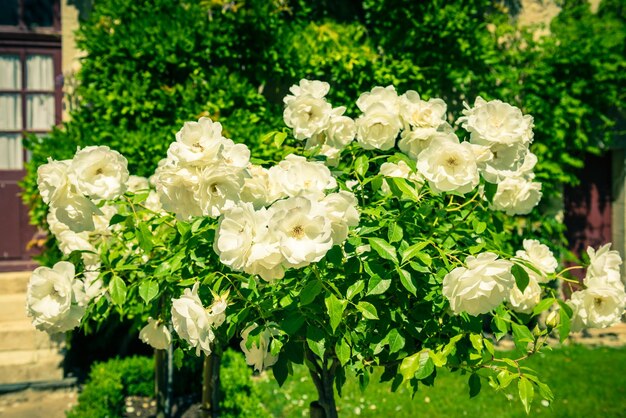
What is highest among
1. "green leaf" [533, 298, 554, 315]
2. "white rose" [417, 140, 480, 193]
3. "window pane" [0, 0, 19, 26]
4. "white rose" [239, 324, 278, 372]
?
"window pane" [0, 0, 19, 26]

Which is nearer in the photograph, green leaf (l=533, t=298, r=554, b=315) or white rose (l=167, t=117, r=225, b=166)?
white rose (l=167, t=117, r=225, b=166)

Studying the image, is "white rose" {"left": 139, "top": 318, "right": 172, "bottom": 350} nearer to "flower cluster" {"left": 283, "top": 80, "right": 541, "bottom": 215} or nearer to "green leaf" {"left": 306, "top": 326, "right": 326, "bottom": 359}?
"green leaf" {"left": 306, "top": 326, "right": 326, "bottom": 359}

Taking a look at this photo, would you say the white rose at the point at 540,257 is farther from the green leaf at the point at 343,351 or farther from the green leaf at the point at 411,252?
the green leaf at the point at 343,351

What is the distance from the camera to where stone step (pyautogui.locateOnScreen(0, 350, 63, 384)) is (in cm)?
623

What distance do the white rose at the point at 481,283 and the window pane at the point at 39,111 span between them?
24.6 feet

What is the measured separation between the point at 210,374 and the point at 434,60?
5.08 m

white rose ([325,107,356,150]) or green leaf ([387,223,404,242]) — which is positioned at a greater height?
white rose ([325,107,356,150])

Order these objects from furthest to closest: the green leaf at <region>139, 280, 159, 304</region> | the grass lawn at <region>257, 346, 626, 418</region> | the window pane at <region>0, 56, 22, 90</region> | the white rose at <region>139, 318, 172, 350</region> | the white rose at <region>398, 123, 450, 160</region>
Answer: the window pane at <region>0, 56, 22, 90</region> < the grass lawn at <region>257, 346, 626, 418</region> < the white rose at <region>139, 318, 172, 350</region> < the white rose at <region>398, 123, 450, 160</region> < the green leaf at <region>139, 280, 159, 304</region>

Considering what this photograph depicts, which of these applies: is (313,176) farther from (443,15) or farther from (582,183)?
(582,183)

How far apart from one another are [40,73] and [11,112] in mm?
633

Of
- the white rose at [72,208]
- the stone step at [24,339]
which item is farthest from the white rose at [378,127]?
the stone step at [24,339]

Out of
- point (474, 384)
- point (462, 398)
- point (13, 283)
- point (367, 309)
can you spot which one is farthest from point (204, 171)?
point (13, 283)

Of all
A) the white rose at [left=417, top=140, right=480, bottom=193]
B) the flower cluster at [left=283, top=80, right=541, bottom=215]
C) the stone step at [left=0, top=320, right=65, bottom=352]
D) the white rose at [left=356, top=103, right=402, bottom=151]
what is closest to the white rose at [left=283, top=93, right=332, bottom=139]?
the flower cluster at [left=283, top=80, right=541, bottom=215]

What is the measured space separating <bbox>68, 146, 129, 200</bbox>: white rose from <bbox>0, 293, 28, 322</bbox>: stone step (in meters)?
5.10
